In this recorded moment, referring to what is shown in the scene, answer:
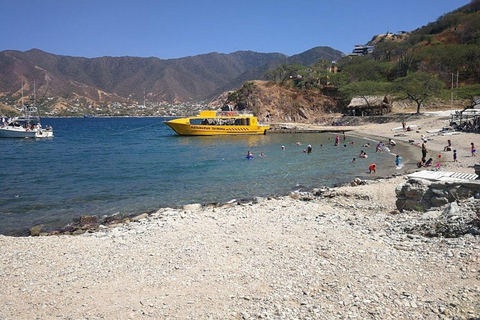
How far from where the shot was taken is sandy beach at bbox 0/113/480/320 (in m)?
5.71

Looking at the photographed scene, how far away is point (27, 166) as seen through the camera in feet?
89.1

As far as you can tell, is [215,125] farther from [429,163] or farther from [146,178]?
[429,163]

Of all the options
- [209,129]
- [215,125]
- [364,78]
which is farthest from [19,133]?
[364,78]

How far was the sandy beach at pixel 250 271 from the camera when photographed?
5711 mm

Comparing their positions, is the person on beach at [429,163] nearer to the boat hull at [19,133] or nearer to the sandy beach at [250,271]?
the sandy beach at [250,271]

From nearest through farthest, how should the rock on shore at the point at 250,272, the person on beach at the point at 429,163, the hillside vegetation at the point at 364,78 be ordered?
the rock on shore at the point at 250,272 < the person on beach at the point at 429,163 < the hillside vegetation at the point at 364,78

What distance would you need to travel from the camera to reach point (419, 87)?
51.9 metres

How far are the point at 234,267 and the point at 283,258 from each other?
1.10 metres

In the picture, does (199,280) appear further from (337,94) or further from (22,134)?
(337,94)

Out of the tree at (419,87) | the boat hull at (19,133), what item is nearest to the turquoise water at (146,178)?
the boat hull at (19,133)

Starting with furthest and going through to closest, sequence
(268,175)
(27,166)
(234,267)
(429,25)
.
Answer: (429,25) → (27,166) → (268,175) → (234,267)

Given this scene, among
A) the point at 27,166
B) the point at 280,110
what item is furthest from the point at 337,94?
the point at 27,166

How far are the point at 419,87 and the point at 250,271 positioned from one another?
53.3 m

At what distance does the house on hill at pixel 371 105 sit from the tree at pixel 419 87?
5108mm
